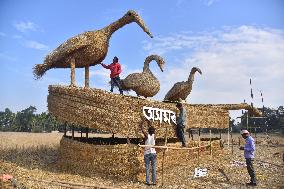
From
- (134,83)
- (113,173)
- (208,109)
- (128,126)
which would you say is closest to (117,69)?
(134,83)

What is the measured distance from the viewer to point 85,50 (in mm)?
13398

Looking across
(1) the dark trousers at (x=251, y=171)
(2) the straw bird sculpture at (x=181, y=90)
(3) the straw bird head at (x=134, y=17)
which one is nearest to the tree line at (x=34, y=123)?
(2) the straw bird sculpture at (x=181, y=90)

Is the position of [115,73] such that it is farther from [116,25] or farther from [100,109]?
[100,109]

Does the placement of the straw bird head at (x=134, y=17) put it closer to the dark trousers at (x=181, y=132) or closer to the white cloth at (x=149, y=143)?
the dark trousers at (x=181, y=132)

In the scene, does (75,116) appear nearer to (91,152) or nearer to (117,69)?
(91,152)

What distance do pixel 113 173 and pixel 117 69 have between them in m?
4.47

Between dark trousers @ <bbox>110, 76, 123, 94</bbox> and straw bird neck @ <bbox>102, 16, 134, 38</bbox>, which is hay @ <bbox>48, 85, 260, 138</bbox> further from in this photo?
straw bird neck @ <bbox>102, 16, 134, 38</bbox>

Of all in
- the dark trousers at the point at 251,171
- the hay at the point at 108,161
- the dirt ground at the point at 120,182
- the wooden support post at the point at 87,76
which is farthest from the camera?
the wooden support post at the point at 87,76

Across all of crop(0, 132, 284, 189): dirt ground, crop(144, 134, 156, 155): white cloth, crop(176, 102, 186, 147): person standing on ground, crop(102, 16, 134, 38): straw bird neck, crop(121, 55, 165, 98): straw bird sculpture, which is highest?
crop(102, 16, 134, 38): straw bird neck

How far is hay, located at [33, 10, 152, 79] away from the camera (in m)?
13.4

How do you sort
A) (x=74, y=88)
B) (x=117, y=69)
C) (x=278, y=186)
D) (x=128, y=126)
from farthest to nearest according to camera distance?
(x=117, y=69) < (x=74, y=88) < (x=128, y=126) < (x=278, y=186)

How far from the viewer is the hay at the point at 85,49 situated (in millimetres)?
13352

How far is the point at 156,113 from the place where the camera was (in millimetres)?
13203

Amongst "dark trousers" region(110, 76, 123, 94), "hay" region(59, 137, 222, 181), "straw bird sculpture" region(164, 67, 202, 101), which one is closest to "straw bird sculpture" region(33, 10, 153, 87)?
"dark trousers" region(110, 76, 123, 94)
